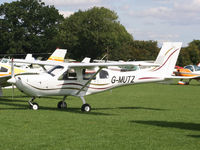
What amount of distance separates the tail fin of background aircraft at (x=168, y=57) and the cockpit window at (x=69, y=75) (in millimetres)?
3462

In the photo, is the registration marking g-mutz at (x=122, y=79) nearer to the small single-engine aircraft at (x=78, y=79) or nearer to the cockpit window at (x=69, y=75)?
the small single-engine aircraft at (x=78, y=79)

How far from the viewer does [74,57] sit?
9500 cm

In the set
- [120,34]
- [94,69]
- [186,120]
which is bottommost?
[186,120]

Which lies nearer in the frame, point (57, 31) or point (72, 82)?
point (72, 82)

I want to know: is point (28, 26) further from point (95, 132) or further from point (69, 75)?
point (95, 132)

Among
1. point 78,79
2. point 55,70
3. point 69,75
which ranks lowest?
point 78,79

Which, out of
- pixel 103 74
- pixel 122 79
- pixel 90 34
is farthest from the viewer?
pixel 90 34

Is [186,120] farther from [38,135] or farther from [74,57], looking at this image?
[74,57]

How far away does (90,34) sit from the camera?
91.4 meters

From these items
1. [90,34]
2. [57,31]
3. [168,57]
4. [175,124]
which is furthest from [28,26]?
[175,124]

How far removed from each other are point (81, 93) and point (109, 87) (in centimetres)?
120

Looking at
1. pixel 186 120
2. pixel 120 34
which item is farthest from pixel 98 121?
pixel 120 34

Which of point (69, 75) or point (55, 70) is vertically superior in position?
point (55, 70)

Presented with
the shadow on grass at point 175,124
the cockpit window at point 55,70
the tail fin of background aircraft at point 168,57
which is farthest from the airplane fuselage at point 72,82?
the shadow on grass at point 175,124
